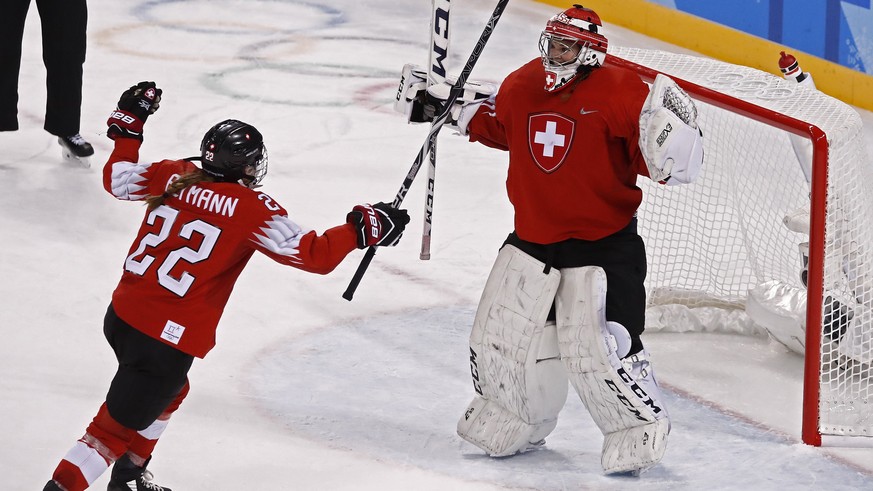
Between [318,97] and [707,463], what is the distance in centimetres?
382

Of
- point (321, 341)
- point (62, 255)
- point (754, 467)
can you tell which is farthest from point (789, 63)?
point (62, 255)

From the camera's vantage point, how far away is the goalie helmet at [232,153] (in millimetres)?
3082

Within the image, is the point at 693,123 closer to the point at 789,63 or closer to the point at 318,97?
the point at 789,63

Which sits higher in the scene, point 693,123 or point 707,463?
point 693,123

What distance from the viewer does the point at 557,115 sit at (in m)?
3.33

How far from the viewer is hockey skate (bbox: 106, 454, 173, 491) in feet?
10.4

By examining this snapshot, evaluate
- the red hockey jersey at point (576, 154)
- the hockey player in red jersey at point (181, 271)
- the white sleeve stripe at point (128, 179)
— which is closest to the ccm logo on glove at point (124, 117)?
the white sleeve stripe at point (128, 179)

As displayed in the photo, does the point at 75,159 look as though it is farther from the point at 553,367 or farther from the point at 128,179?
the point at 553,367

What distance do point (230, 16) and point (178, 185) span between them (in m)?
5.37

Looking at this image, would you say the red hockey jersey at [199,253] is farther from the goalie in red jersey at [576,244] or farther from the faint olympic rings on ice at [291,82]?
the faint olympic rings on ice at [291,82]

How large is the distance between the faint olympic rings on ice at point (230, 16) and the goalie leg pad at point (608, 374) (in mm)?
4942

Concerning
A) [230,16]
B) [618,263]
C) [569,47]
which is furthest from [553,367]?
[230,16]

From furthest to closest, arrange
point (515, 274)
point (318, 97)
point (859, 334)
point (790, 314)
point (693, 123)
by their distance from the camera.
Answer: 1. point (318, 97)
2. point (790, 314)
3. point (859, 334)
4. point (515, 274)
5. point (693, 123)

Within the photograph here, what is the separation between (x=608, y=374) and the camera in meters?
3.34
